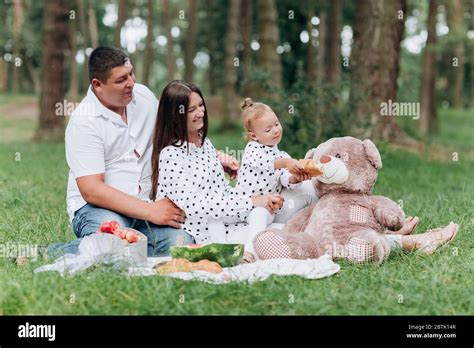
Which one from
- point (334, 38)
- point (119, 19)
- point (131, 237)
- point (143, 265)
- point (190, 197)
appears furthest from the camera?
point (334, 38)

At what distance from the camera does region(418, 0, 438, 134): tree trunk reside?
17.2 metres

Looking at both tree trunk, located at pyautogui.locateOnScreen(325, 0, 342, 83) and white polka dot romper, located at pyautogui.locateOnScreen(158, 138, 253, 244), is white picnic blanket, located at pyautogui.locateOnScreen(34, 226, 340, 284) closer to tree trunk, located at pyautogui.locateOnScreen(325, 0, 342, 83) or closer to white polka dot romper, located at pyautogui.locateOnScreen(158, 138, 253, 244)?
white polka dot romper, located at pyautogui.locateOnScreen(158, 138, 253, 244)

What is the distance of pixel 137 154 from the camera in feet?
16.7

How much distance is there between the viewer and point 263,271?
414 centimetres

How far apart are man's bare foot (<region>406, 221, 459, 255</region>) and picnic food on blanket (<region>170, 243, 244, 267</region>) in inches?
47.2

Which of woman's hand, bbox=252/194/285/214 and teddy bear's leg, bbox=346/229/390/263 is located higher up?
woman's hand, bbox=252/194/285/214

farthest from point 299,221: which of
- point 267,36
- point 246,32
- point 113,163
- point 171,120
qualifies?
point 246,32

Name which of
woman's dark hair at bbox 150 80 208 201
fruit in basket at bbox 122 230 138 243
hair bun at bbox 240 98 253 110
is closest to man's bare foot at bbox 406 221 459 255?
hair bun at bbox 240 98 253 110

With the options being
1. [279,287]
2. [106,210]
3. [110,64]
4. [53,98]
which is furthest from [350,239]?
[53,98]

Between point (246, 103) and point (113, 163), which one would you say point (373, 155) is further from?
point (113, 163)

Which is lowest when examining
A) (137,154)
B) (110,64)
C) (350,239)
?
(350,239)

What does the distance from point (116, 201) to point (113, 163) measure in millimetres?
378
